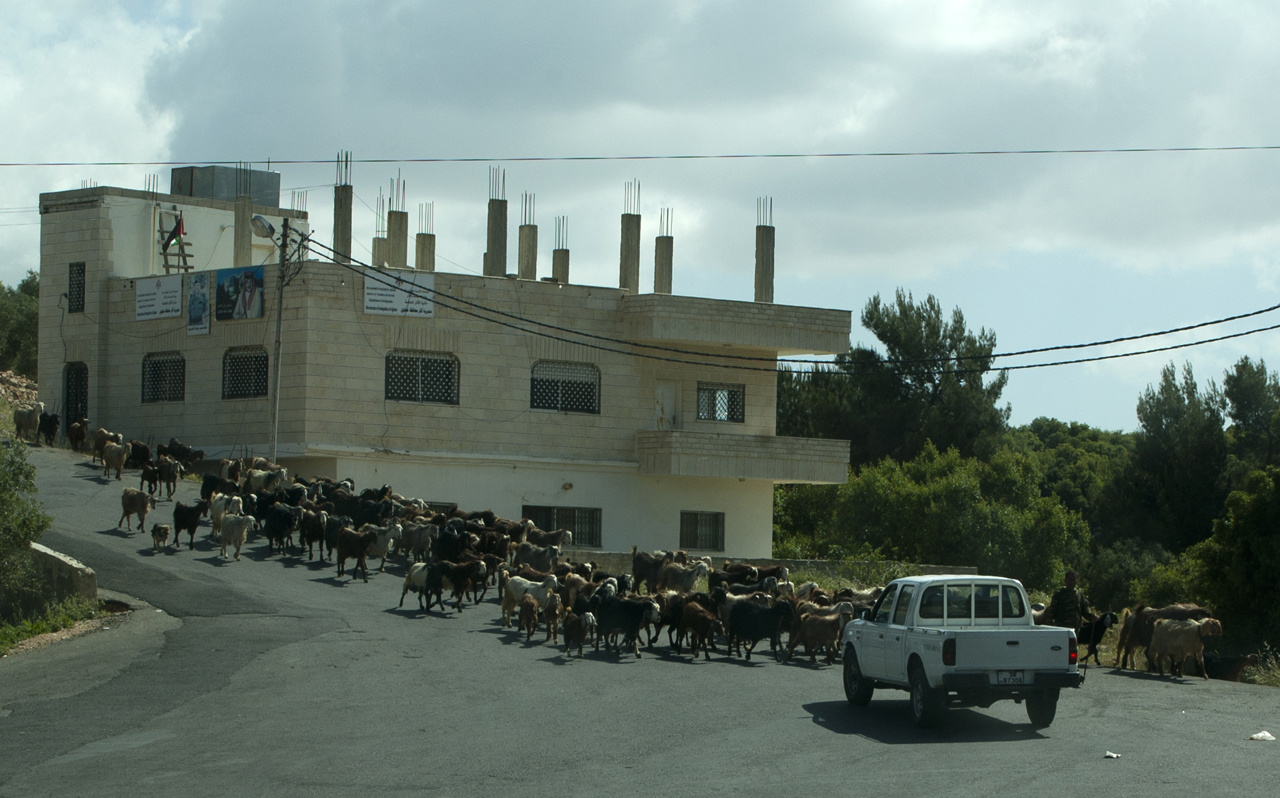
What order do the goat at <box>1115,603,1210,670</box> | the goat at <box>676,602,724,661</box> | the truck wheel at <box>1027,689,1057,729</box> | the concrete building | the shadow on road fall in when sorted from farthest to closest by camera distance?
the concrete building < the goat at <box>1115,603,1210,670</box> < the goat at <box>676,602,724,661</box> < the truck wheel at <box>1027,689,1057,729</box> < the shadow on road

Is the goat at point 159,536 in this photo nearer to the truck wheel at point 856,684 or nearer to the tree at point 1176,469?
the truck wheel at point 856,684

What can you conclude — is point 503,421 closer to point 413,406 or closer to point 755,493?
point 413,406

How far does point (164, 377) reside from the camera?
136 ft

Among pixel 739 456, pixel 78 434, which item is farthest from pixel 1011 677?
pixel 78 434

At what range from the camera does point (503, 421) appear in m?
40.0

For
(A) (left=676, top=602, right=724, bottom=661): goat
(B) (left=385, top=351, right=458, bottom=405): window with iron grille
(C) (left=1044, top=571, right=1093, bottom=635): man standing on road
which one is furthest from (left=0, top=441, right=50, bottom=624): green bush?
(C) (left=1044, top=571, right=1093, bottom=635): man standing on road

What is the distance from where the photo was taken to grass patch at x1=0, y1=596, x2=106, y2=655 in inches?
875

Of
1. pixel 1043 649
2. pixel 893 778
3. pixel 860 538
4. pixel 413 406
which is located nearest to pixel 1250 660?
pixel 1043 649

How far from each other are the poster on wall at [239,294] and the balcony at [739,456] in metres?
12.3

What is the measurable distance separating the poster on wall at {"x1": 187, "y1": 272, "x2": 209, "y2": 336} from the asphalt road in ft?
59.7

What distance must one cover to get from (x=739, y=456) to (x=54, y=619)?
23.3 metres

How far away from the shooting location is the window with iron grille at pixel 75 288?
43.2 m

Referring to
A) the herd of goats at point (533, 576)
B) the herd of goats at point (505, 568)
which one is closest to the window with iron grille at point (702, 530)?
the herd of goats at point (533, 576)

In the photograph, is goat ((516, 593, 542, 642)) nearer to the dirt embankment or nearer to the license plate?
the license plate
